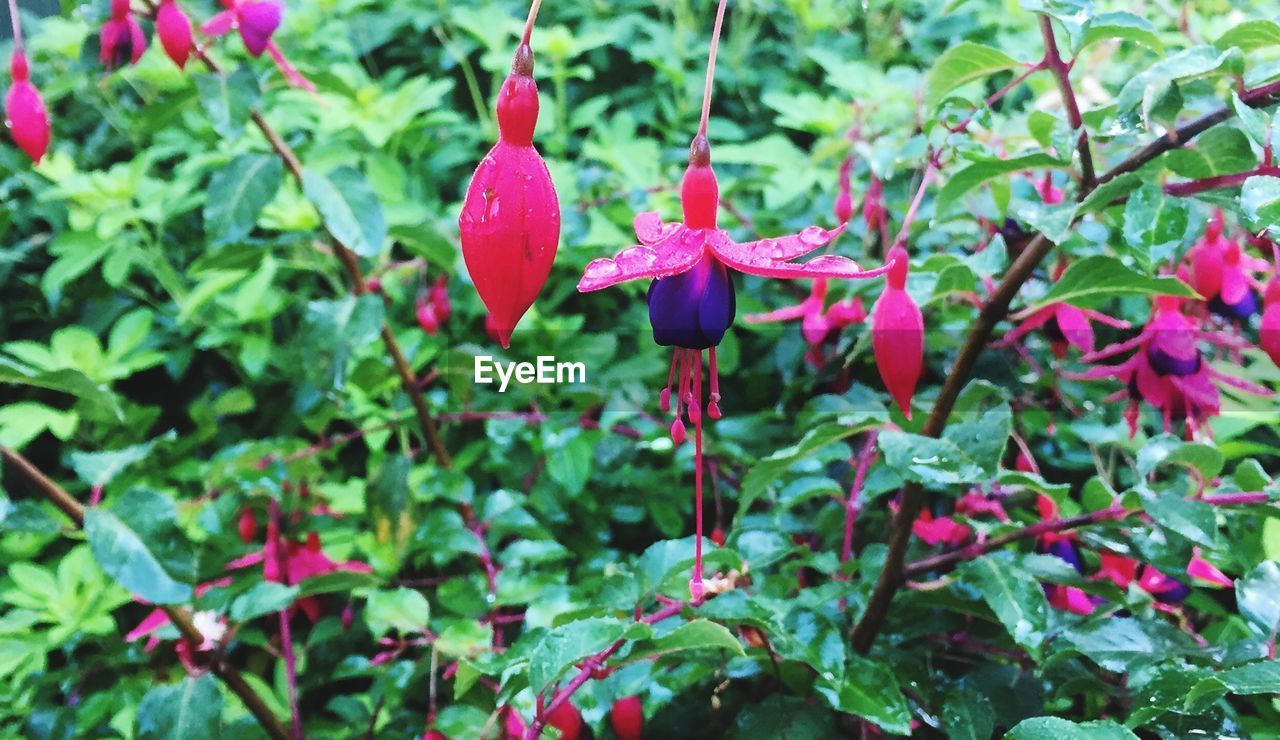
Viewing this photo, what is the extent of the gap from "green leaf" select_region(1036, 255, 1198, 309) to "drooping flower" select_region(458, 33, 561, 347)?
1.29 feet

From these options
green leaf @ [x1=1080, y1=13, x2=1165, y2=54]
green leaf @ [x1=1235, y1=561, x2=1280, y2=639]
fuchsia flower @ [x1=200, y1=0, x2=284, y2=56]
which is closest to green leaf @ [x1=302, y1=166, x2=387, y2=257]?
fuchsia flower @ [x1=200, y1=0, x2=284, y2=56]

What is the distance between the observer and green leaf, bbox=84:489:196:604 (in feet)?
2.10

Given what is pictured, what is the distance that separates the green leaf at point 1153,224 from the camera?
0.51 meters

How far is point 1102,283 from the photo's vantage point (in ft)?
1.93

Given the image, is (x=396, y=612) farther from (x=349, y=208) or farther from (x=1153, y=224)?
(x=1153, y=224)

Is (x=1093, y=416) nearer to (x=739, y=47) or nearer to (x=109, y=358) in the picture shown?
(x=739, y=47)

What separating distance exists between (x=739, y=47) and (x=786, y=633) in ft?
4.31

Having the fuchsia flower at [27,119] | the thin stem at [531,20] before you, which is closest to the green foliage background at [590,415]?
the fuchsia flower at [27,119]

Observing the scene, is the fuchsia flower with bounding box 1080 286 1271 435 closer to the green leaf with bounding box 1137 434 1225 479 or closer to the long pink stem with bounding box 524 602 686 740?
the green leaf with bounding box 1137 434 1225 479

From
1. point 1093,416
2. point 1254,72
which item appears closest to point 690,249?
point 1254,72

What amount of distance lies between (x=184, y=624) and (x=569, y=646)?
39 centimetres

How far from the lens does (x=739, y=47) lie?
1.62 meters

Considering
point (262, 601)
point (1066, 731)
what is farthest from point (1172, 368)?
point (262, 601)

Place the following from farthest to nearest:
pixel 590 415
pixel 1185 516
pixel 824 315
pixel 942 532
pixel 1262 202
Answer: pixel 590 415, pixel 824 315, pixel 942 532, pixel 1185 516, pixel 1262 202
